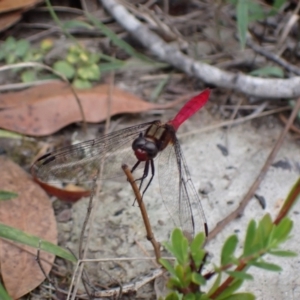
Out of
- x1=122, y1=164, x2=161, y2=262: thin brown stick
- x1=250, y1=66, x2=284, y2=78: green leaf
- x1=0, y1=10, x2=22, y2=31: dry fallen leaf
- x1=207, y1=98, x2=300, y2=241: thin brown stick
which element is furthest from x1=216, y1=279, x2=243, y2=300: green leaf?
x1=0, y1=10, x2=22, y2=31: dry fallen leaf

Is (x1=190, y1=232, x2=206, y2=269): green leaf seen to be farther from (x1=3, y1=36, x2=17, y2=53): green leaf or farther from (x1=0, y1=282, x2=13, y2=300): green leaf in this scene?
(x1=3, y1=36, x2=17, y2=53): green leaf

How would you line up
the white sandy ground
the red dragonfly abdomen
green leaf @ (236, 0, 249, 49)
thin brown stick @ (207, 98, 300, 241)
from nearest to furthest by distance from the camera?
the white sandy ground < thin brown stick @ (207, 98, 300, 241) < the red dragonfly abdomen < green leaf @ (236, 0, 249, 49)

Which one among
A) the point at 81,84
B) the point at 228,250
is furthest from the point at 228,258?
the point at 81,84

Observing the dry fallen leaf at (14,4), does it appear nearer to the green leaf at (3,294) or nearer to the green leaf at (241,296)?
the green leaf at (3,294)

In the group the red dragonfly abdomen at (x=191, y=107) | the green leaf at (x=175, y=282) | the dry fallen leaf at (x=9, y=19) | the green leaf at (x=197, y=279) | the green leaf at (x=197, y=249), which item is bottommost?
the dry fallen leaf at (x=9, y=19)

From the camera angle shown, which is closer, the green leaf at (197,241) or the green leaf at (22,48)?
the green leaf at (197,241)

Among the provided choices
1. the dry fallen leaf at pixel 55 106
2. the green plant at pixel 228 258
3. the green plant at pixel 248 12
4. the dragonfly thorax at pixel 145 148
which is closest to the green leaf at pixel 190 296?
the green plant at pixel 228 258
